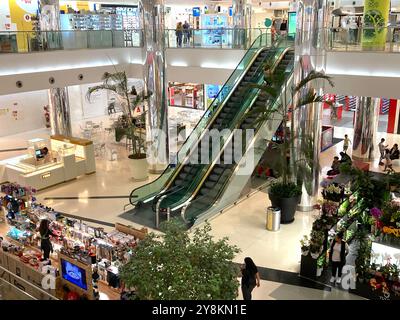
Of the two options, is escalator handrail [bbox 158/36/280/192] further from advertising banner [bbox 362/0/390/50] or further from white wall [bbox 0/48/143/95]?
white wall [bbox 0/48/143/95]

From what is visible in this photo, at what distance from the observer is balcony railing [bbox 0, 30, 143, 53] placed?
15227mm

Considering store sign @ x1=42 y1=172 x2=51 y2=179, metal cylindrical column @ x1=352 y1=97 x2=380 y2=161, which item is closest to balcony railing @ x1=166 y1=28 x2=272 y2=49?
metal cylindrical column @ x1=352 y1=97 x2=380 y2=161

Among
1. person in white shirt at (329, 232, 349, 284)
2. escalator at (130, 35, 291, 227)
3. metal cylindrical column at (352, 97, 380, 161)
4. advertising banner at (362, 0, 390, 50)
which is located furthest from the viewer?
metal cylindrical column at (352, 97, 380, 161)

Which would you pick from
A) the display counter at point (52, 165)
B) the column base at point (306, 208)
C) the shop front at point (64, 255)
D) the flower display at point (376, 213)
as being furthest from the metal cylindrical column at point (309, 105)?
the display counter at point (52, 165)

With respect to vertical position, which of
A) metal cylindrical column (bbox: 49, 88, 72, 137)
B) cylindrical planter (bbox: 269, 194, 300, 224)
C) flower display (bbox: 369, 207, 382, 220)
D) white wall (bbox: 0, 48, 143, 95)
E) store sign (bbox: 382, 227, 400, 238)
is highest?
white wall (bbox: 0, 48, 143, 95)

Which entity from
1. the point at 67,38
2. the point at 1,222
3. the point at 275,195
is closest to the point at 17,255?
the point at 1,222

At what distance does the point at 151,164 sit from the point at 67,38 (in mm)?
5780

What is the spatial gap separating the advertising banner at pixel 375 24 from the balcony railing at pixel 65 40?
7594 mm

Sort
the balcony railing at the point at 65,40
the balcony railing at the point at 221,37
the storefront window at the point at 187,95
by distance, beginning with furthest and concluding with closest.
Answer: the storefront window at the point at 187,95 < the balcony railing at the point at 221,37 < the balcony railing at the point at 65,40

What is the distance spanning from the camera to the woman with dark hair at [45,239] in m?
9.40

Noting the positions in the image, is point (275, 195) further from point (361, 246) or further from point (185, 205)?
point (361, 246)

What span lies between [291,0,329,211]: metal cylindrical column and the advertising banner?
6.05ft

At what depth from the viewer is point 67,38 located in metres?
17.0

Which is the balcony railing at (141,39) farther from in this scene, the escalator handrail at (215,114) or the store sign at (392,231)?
the store sign at (392,231)
